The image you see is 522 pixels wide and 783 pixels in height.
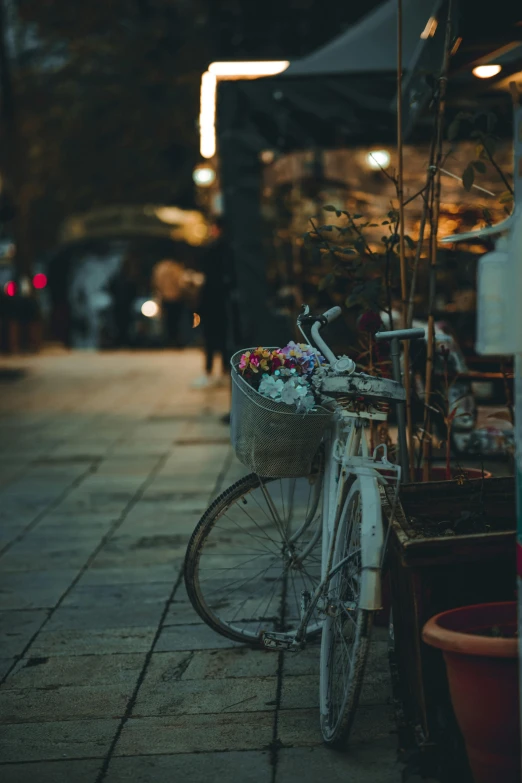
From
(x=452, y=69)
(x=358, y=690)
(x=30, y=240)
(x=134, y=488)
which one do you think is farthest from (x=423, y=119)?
(x=30, y=240)

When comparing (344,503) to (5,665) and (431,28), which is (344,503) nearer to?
(5,665)

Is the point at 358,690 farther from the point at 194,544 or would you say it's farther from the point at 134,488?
the point at 134,488

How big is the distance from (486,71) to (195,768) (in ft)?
14.9

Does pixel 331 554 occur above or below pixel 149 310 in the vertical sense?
below

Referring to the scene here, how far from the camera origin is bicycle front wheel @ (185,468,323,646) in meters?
4.71

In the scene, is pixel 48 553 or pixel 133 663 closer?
pixel 133 663

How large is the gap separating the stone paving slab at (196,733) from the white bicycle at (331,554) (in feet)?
0.87

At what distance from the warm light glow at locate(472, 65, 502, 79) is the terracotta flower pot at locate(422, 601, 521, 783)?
13.5 ft

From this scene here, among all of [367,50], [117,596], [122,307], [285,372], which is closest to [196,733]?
[285,372]

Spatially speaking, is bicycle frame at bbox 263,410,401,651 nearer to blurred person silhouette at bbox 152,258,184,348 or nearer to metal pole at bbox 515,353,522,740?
metal pole at bbox 515,353,522,740

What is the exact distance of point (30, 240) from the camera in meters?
39.8

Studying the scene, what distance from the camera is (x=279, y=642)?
451 cm

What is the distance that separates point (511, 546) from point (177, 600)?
2437 millimetres

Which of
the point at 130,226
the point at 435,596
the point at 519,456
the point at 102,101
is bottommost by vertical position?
the point at 435,596
